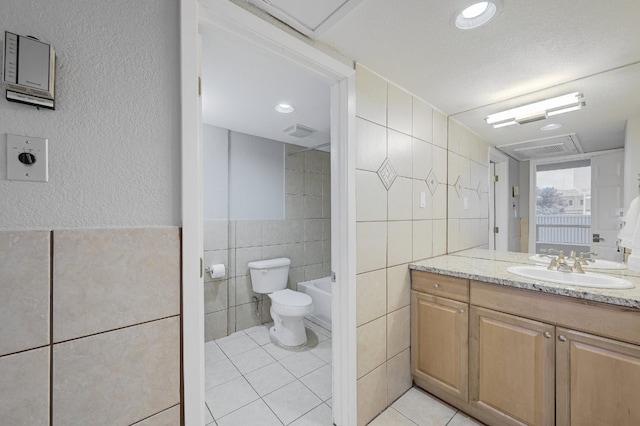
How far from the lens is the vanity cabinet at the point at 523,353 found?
1042 millimetres

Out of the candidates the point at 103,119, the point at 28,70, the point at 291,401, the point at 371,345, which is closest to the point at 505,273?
the point at 371,345

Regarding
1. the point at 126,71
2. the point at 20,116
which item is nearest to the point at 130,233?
the point at 20,116

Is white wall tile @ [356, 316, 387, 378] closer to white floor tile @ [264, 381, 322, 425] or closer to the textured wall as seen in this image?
white floor tile @ [264, 381, 322, 425]

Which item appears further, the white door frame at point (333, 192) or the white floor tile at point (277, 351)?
the white floor tile at point (277, 351)

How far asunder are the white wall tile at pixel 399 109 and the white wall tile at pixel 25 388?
1.75m

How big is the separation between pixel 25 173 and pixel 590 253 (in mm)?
2584

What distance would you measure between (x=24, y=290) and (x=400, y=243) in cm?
162

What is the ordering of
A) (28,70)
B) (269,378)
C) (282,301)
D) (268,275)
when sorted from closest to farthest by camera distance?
(28,70), (269,378), (282,301), (268,275)

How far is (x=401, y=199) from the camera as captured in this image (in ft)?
5.41

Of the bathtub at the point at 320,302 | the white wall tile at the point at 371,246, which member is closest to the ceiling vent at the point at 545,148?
the white wall tile at the point at 371,246

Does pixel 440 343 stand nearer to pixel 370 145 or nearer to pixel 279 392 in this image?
pixel 279 392

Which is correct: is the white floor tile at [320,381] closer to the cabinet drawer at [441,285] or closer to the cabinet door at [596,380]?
the cabinet drawer at [441,285]

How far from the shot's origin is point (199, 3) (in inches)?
33.4

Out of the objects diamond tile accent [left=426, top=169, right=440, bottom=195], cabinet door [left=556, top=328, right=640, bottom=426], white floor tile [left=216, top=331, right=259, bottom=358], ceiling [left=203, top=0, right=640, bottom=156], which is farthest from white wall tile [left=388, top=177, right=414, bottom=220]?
white floor tile [left=216, top=331, right=259, bottom=358]
